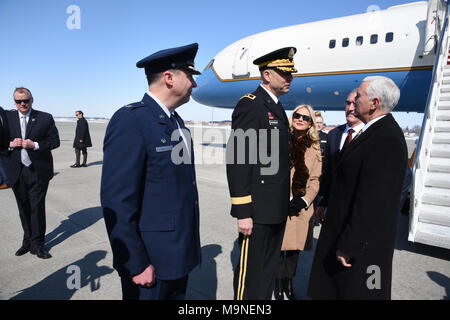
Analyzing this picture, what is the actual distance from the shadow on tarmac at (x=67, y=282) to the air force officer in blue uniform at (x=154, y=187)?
144 cm

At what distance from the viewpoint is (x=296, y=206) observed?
267cm

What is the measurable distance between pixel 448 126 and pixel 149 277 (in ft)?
19.4

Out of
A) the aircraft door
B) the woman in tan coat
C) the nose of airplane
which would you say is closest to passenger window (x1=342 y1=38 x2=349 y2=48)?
the aircraft door

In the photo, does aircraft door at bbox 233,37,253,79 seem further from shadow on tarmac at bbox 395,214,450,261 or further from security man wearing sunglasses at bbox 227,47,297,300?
security man wearing sunglasses at bbox 227,47,297,300

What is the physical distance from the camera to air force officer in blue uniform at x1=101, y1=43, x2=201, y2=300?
4.59ft

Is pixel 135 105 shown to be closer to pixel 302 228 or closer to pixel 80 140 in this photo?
pixel 302 228

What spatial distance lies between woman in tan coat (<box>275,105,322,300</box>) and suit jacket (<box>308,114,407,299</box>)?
2.10ft

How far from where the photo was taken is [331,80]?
941 cm

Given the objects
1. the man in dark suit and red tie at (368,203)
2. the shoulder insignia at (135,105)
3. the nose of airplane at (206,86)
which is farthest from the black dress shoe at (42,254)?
the nose of airplane at (206,86)

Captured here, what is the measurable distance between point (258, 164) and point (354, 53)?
8.72 metres

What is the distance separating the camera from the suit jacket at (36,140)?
3.30 meters

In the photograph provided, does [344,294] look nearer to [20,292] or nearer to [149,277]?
[149,277]

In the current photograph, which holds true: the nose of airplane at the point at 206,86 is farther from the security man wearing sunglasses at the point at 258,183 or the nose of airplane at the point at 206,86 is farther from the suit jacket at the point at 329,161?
the security man wearing sunglasses at the point at 258,183
